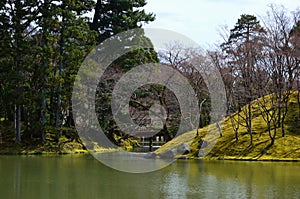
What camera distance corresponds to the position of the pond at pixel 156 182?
998 cm

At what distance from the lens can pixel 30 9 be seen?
23.9 m

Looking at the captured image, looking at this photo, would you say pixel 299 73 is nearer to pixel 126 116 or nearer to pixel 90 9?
pixel 126 116

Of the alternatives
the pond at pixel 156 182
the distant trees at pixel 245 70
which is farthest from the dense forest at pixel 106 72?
the pond at pixel 156 182

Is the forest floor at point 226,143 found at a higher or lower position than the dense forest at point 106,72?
lower

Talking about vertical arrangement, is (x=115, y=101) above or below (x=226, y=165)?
above

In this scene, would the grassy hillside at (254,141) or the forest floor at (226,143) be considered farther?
the forest floor at (226,143)

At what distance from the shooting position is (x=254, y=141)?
19.8 metres

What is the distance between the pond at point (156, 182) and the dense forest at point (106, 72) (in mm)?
5063

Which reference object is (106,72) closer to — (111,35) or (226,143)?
(111,35)

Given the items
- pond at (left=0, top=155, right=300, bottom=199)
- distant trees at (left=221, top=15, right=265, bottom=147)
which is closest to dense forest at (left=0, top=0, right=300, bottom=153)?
distant trees at (left=221, top=15, right=265, bottom=147)

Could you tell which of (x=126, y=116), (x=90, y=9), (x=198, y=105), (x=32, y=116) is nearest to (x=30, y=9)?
(x=90, y=9)

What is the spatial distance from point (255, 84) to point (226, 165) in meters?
4.82

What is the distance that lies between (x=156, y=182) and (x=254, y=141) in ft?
29.9

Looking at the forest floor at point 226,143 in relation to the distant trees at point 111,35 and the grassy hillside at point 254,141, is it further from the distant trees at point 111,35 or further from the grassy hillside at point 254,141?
the distant trees at point 111,35
